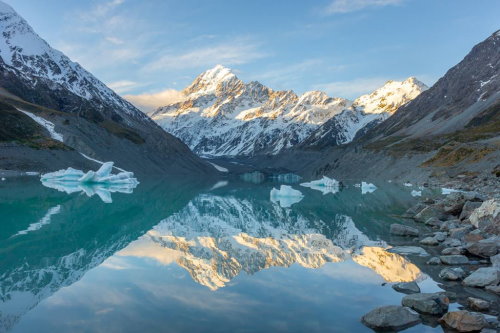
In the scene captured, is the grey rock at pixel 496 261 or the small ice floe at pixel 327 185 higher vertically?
the small ice floe at pixel 327 185

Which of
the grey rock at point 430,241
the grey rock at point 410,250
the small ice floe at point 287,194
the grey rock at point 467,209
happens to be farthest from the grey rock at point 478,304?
the small ice floe at point 287,194

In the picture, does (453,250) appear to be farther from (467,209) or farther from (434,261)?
(467,209)

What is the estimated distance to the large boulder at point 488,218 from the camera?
23.7m

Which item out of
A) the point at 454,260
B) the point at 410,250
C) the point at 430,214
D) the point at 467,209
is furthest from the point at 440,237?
the point at 430,214

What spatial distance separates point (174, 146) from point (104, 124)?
3138 cm

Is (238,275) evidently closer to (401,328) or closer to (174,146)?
(401,328)

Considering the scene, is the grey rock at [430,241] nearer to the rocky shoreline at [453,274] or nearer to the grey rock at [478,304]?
the rocky shoreline at [453,274]

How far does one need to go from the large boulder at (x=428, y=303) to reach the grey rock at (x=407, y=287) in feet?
4.91

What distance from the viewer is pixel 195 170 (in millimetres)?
179125

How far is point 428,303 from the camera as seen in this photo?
13.1 m

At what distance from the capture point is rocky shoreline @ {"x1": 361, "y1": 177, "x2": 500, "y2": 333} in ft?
39.9

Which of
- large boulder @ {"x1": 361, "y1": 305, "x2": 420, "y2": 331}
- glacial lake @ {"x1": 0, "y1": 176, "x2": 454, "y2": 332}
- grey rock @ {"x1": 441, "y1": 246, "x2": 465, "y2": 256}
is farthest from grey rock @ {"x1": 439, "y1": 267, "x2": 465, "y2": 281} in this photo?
large boulder @ {"x1": 361, "y1": 305, "x2": 420, "y2": 331}

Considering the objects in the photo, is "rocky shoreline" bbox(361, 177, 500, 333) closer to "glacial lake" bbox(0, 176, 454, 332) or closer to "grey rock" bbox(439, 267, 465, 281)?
"grey rock" bbox(439, 267, 465, 281)

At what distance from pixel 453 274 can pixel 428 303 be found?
436 cm
